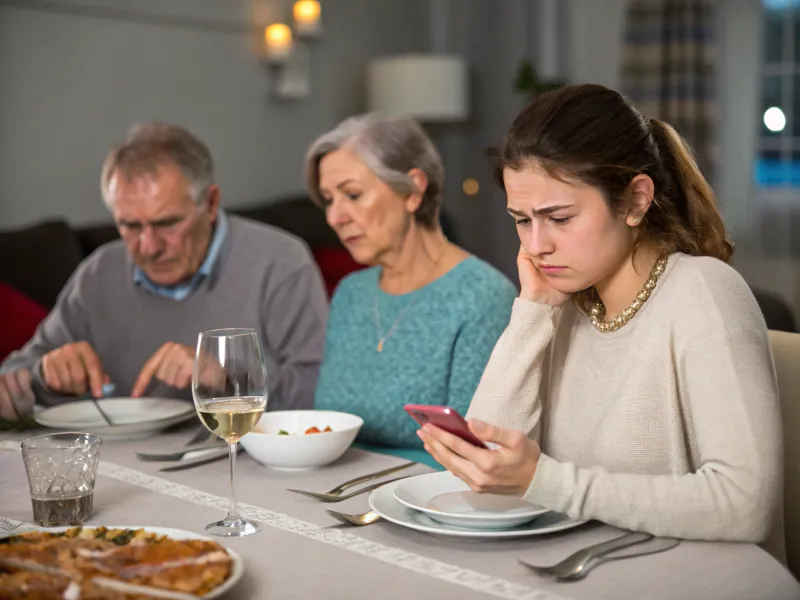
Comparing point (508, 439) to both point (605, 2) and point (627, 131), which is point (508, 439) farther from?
point (605, 2)

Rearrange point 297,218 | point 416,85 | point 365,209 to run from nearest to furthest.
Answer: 1. point 365,209
2. point 297,218
3. point 416,85

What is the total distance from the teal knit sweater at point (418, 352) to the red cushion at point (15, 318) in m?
1.27

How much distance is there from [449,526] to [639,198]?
54 cm

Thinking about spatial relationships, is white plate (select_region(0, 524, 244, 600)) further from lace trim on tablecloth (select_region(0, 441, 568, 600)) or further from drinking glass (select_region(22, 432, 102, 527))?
lace trim on tablecloth (select_region(0, 441, 568, 600))

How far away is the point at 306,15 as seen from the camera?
4910 mm

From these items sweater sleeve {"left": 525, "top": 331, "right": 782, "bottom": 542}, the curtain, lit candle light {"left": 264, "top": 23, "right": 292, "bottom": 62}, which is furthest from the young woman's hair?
the curtain

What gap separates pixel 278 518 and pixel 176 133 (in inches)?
50.8

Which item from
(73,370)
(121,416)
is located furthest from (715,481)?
(73,370)

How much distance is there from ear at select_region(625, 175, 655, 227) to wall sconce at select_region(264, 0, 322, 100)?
3637 mm

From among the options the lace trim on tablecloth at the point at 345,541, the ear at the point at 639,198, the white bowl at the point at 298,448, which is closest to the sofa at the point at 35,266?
the lace trim on tablecloth at the point at 345,541

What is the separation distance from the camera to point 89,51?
13.1ft

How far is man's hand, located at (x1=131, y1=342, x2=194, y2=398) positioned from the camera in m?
1.84

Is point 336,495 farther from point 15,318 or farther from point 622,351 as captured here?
point 15,318

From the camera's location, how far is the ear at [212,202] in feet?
7.86
